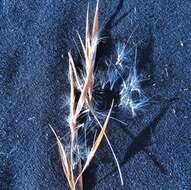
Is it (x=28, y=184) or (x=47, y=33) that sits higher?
(x=47, y=33)

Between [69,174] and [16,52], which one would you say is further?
[16,52]

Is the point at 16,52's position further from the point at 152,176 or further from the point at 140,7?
the point at 152,176

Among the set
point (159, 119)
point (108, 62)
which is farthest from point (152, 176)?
point (108, 62)
